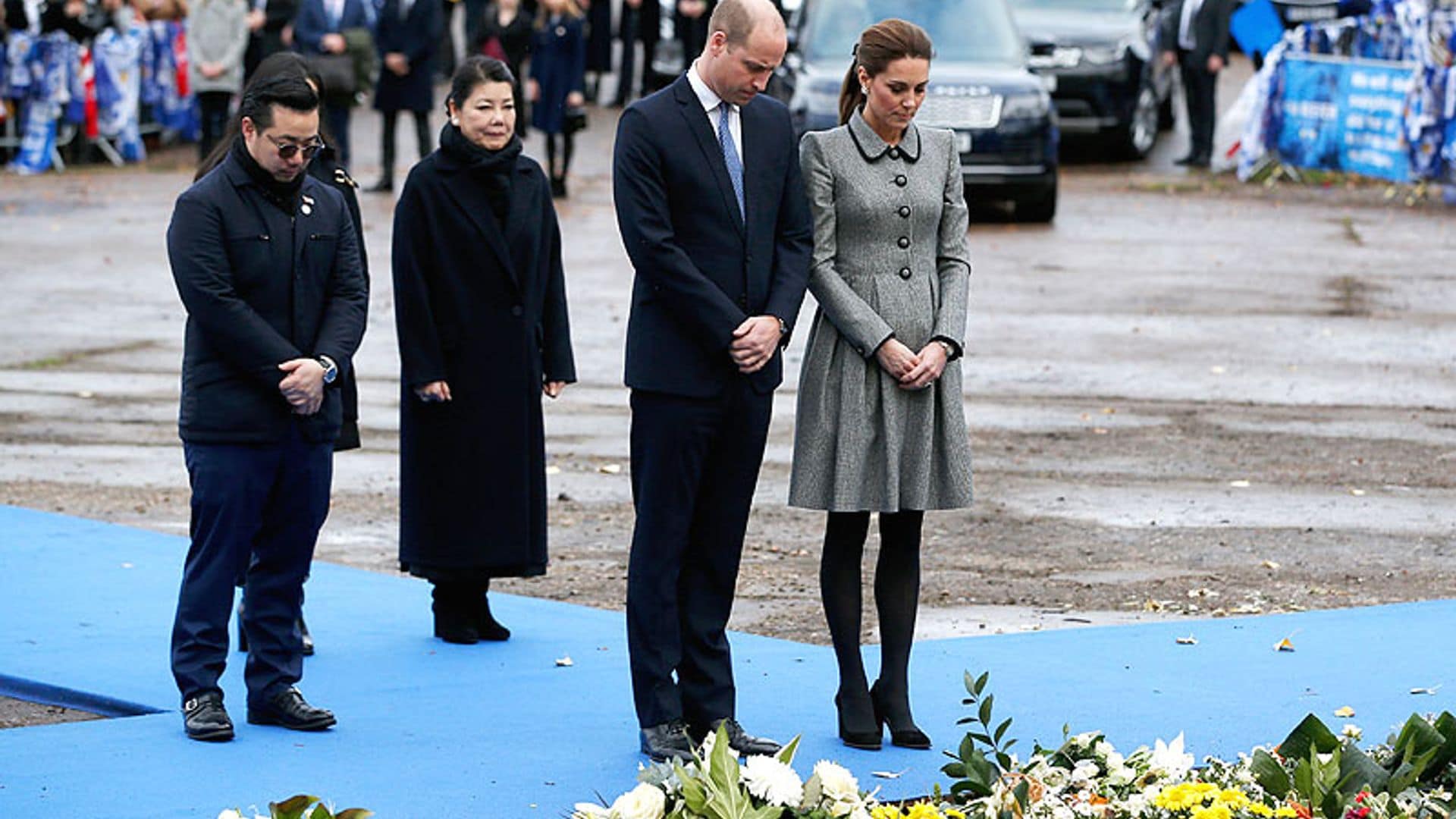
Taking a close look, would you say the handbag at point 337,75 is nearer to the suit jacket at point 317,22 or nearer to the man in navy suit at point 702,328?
the suit jacket at point 317,22

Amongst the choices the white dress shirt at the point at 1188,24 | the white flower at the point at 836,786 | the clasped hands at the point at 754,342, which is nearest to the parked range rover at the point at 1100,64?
the white dress shirt at the point at 1188,24

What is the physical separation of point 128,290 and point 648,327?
11.1 m

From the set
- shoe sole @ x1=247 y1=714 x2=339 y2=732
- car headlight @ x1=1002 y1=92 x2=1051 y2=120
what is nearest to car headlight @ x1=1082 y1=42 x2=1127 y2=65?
car headlight @ x1=1002 y1=92 x2=1051 y2=120

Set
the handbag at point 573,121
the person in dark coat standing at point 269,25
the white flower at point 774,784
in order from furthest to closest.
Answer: the person in dark coat standing at point 269,25 → the handbag at point 573,121 → the white flower at point 774,784

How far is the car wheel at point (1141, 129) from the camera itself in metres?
24.5

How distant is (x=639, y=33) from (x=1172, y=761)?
77.7 feet

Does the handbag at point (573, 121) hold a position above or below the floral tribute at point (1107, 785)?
below

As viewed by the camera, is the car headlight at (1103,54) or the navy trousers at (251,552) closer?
the navy trousers at (251,552)

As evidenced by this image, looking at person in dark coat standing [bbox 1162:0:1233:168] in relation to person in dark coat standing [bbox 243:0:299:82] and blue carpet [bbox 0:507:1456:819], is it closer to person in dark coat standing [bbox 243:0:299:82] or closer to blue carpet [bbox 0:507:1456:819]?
person in dark coat standing [bbox 243:0:299:82]

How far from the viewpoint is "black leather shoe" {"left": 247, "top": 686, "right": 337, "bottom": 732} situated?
654 cm

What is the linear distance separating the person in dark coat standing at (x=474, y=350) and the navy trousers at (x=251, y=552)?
1.06 metres

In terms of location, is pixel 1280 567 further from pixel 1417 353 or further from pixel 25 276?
pixel 25 276

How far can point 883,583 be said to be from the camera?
256 inches

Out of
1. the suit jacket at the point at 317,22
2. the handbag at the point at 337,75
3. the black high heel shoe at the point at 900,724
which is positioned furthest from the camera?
the suit jacket at the point at 317,22
